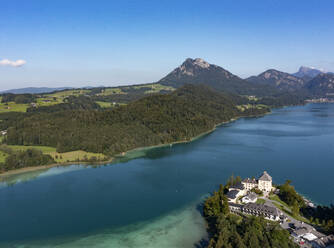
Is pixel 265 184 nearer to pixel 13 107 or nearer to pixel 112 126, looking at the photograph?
pixel 112 126

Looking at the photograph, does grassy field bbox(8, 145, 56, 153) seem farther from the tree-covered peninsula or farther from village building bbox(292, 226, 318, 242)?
village building bbox(292, 226, 318, 242)

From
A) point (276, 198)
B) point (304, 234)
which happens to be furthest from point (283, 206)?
point (304, 234)

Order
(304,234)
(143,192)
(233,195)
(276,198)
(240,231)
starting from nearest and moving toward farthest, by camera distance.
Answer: (304,234), (240,231), (233,195), (276,198), (143,192)

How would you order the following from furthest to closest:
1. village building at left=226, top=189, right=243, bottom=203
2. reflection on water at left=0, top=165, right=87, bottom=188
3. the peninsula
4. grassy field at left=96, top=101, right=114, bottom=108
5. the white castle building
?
grassy field at left=96, top=101, right=114, bottom=108 < reflection on water at left=0, top=165, right=87, bottom=188 < the white castle building < village building at left=226, top=189, right=243, bottom=203 < the peninsula

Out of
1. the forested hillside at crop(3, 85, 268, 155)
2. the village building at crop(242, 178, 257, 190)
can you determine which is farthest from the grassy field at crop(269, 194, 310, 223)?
the forested hillside at crop(3, 85, 268, 155)

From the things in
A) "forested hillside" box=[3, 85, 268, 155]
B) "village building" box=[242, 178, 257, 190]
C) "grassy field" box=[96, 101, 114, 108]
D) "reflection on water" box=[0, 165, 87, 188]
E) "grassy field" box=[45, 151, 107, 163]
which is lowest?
"reflection on water" box=[0, 165, 87, 188]

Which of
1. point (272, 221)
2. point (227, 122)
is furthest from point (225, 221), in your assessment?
point (227, 122)

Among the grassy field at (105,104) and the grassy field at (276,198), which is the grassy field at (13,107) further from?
the grassy field at (276,198)

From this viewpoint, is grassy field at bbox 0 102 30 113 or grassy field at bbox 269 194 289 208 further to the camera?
grassy field at bbox 0 102 30 113
